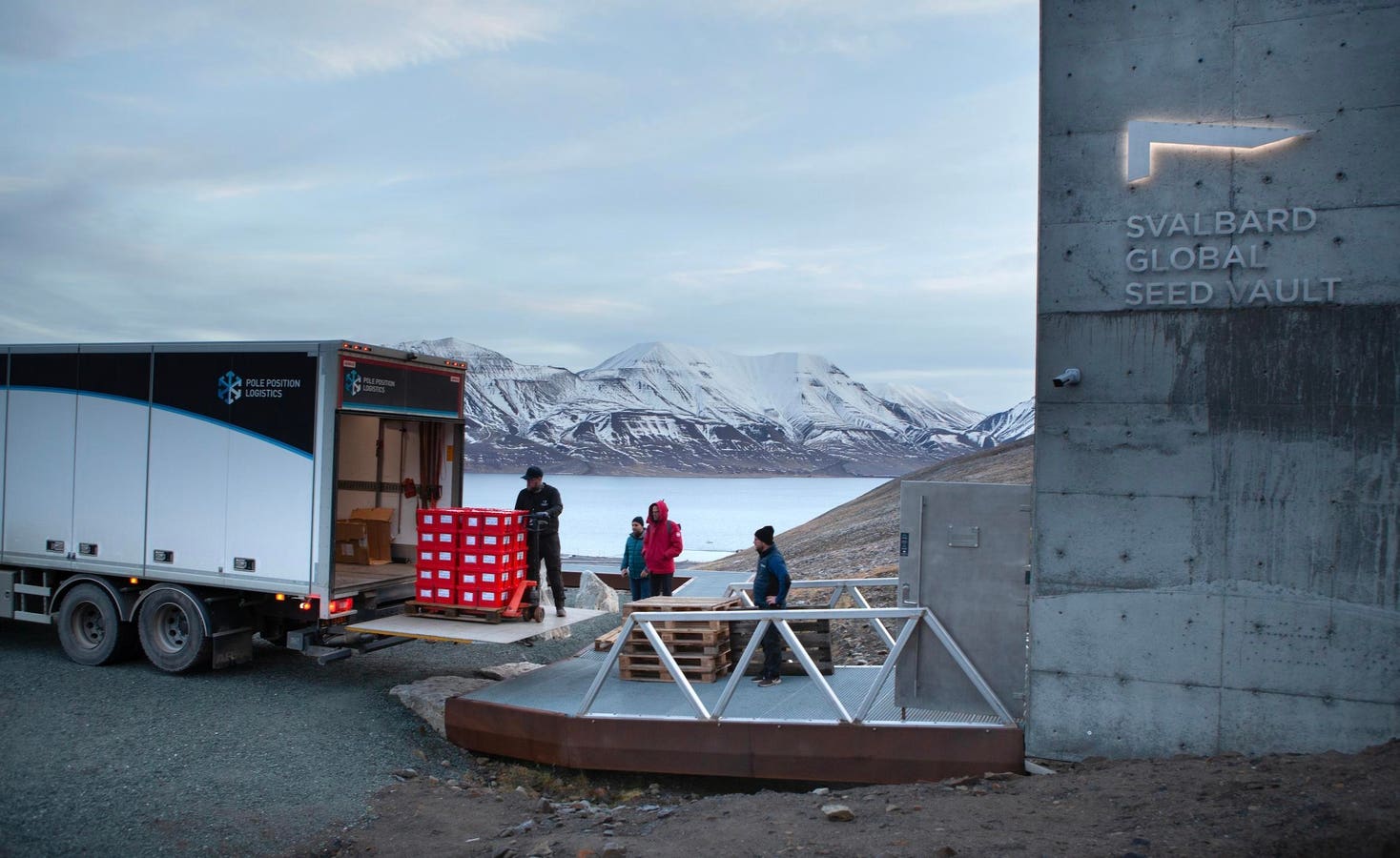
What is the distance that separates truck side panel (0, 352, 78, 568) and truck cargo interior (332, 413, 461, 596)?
112 inches

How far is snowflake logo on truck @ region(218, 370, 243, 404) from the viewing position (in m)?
10.1

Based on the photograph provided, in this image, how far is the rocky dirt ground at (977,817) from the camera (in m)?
5.29

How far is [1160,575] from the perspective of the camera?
A: 6.91m

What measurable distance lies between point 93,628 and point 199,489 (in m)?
2.56

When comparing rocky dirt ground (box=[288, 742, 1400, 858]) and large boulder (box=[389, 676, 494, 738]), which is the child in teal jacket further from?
rocky dirt ground (box=[288, 742, 1400, 858])

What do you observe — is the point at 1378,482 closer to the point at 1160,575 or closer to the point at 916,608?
the point at 1160,575

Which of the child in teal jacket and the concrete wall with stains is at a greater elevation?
the concrete wall with stains

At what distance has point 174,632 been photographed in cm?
1064

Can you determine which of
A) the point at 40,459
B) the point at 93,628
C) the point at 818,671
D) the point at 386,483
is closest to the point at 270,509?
the point at 386,483

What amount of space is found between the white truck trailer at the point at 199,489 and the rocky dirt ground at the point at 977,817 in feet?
10.0

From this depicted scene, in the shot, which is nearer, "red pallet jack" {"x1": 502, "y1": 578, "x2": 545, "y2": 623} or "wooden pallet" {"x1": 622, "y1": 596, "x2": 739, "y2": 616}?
"wooden pallet" {"x1": 622, "y1": 596, "x2": 739, "y2": 616}

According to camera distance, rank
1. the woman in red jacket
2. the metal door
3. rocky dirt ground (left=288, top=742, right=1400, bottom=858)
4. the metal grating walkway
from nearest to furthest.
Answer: rocky dirt ground (left=288, top=742, right=1400, bottom=858), the metal door, the metal grating walkway, the woman in red jacket

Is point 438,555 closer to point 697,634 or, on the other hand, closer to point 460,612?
point 460,612

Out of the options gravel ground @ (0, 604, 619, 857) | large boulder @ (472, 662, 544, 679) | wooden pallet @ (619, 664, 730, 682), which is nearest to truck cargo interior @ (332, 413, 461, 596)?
gravel ground @ (0, 604, 619, 857)
